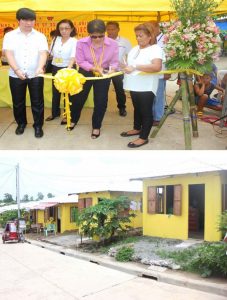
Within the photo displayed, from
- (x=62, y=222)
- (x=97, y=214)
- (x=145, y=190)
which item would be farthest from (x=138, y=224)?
(x=62, y=222)

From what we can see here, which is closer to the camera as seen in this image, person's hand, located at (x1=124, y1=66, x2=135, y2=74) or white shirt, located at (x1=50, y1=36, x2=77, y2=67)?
person's hand, located at (x1=124, y1=66, x2=135, y2=74)

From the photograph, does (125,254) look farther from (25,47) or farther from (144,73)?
(25,47)

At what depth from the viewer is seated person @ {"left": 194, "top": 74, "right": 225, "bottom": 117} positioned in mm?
6750

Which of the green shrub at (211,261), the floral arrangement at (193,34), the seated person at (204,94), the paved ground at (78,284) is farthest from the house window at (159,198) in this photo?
the floral arrangement at (193,34)

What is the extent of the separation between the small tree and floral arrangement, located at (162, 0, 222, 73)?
5.91m

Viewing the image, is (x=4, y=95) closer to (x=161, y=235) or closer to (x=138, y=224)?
(x=161, y=235)

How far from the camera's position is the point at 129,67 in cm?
487

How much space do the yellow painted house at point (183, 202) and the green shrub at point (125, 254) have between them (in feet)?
5.98

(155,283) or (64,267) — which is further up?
(155,283)

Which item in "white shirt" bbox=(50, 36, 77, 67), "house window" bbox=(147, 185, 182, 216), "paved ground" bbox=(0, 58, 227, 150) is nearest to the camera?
"paved ground" bbox=(0, 58, 227, 150)

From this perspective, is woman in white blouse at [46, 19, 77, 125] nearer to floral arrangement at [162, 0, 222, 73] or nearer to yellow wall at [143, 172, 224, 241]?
floral arrangement at [162, 0, 222, 73]

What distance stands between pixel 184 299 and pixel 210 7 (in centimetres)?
378

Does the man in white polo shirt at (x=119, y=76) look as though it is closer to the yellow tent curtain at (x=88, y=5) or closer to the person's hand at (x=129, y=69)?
the person's hand at (x=129, y=69)

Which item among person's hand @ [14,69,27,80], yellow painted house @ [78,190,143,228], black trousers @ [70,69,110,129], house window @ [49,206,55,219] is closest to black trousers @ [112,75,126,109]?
black trousers @ [70,69,110,129]
